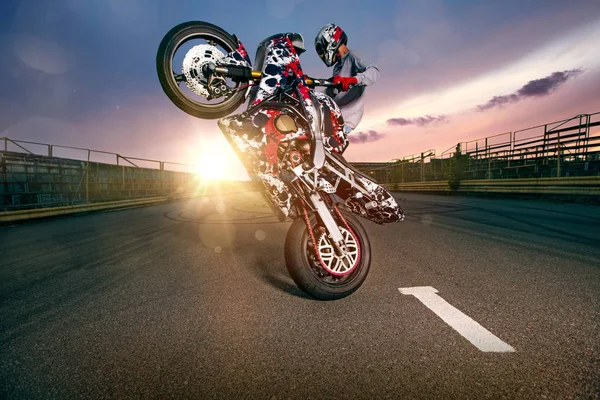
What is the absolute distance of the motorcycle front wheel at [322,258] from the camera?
218 cm

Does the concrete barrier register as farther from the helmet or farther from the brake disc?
the helmet

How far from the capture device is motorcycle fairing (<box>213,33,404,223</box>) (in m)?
2.43

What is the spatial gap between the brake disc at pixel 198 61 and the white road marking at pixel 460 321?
269 cm

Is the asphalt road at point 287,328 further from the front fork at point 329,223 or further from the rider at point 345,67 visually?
the rider at point 345,67

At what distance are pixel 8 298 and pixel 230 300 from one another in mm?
2105

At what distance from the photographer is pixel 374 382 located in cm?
137

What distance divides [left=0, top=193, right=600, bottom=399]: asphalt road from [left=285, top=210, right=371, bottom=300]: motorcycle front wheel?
153 mm

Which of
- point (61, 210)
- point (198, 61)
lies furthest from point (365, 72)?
point (61, 210)

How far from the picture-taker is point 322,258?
231cm

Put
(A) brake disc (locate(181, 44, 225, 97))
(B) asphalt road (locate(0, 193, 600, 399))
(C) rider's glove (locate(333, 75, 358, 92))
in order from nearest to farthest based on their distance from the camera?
(B) asphalt road (locate(0, 193, 600, 399)) < (A) brake disc (locate(181, 44, 225, 97)) < (C) rider's glove (locate(333, 75, 358, 92))

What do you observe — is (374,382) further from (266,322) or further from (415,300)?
(415,300)

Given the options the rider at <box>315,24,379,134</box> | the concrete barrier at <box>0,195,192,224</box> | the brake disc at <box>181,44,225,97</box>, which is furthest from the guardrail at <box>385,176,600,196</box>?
the concrete barrier at <box>0,195,192,224</box>

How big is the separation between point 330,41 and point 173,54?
1.71 metres

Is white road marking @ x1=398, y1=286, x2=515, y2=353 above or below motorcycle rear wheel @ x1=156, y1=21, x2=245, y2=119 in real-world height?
below
